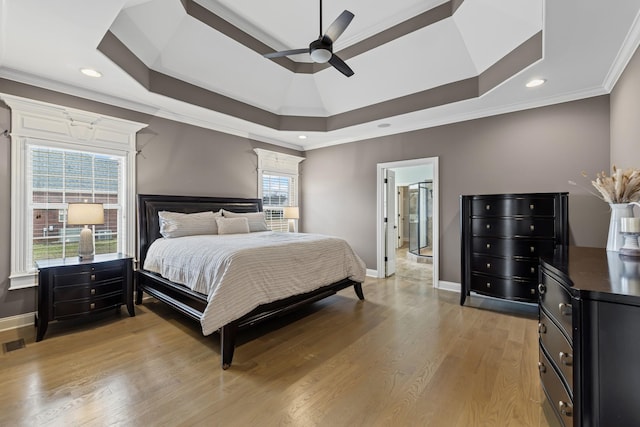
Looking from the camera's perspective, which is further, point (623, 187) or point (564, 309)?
point (623, 187)

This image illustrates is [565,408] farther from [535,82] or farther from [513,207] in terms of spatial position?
[535,82]

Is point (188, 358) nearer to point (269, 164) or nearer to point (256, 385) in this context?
point (256, 385)

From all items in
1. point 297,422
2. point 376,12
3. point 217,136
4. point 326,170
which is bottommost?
point 297,422

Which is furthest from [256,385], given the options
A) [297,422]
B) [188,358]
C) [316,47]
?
[316,47]

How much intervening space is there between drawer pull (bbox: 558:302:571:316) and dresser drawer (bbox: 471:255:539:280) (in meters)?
2.17

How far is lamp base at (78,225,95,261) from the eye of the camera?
315 cm

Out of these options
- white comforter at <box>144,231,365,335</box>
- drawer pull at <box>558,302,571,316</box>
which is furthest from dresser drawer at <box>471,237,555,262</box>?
drawer pull at <box>558,302,571,316</box>

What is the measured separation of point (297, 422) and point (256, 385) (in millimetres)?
494

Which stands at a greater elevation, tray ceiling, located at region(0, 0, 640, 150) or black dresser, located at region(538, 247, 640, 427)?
tray ceiling, located at region(0, 0, 640, 150)

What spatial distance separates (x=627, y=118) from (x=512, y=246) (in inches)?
62.4

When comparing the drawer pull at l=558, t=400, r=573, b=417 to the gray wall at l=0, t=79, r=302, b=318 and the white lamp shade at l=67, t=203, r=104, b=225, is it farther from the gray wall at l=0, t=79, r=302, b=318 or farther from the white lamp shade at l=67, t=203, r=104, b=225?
the gray wall at l=0, t=79, r=302, b=318

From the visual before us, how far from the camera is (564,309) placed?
133 cm

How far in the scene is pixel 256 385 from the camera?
207cm

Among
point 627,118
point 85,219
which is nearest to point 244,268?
point 85,219
